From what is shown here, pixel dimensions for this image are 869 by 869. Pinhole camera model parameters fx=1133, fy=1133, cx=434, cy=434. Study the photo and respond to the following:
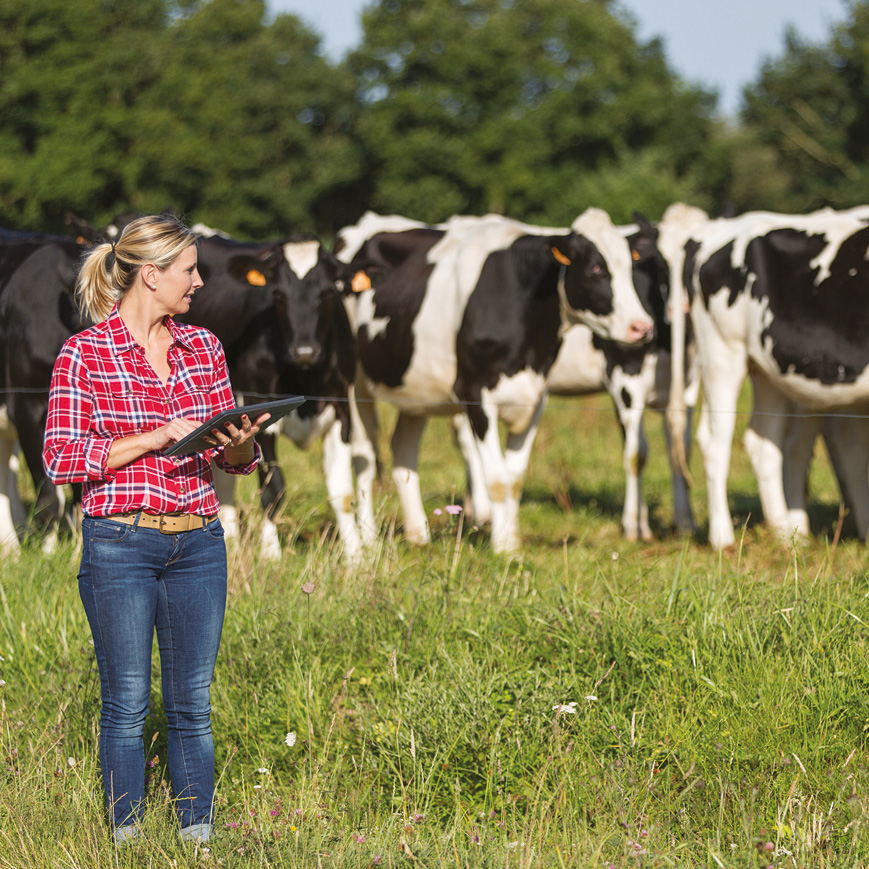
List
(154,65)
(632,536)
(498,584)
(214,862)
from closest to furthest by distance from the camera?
(214,862), (498,584), (632,536), (154,65)

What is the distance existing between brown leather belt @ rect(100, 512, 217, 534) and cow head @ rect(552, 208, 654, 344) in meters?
4.39

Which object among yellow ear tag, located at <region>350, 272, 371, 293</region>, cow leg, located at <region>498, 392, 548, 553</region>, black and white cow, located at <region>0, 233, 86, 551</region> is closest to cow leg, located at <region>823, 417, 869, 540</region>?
cow leg, located at <region>498, 392, 548, 553</region>

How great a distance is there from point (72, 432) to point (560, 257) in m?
4.56

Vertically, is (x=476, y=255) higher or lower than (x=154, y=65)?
lower

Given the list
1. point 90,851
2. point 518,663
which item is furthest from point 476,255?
point 90,851

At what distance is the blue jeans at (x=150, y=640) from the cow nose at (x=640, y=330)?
170 inches

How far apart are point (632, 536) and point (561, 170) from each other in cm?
3899

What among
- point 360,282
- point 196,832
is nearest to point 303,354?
point 360,282

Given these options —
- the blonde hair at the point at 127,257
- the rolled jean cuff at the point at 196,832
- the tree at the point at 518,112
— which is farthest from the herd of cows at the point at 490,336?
the tree at the point at 518,112

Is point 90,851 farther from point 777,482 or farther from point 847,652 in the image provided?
point 777,482

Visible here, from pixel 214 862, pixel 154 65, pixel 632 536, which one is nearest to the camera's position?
pixel 214 862

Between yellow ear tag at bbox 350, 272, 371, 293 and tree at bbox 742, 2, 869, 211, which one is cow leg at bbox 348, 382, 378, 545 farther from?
tree at bbox 742, 2, 869, 211

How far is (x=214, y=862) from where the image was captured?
11.0 feet

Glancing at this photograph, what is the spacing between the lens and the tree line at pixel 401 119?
35.6m
